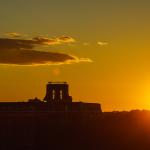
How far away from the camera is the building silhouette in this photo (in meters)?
154

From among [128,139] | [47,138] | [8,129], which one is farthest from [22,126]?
[128,139]

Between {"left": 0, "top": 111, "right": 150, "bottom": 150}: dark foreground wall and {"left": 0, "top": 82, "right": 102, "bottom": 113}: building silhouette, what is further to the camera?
{"left": 0, "top": 82, "right": 102, "bottom": 113}: building silhouette

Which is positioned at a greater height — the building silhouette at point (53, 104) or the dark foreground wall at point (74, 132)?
the building silhouette at point (53, 104)

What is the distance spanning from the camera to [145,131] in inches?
5098

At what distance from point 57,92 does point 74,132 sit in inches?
1174

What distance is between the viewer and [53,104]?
154875mm

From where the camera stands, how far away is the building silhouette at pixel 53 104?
505 ft

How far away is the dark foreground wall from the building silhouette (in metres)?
3.19

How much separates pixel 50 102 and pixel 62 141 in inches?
1220

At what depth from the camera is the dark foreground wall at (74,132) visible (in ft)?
399

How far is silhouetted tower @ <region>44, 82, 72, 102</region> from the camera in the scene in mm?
156750

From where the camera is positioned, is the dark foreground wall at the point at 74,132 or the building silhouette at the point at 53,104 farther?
the building silhouette at the point at 53,104

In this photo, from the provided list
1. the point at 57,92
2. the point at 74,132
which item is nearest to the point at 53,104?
the point at 57,92

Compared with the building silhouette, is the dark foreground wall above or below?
below
